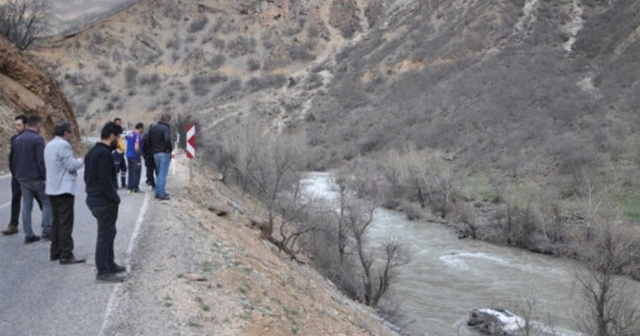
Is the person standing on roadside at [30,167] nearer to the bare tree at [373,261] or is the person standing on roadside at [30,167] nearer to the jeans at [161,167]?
the jeans at [161,167]

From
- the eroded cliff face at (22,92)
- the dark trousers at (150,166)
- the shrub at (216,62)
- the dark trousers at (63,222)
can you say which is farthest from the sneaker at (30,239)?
the shrub at (216,62)

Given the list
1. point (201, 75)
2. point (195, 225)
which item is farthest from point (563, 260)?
point (201, 75)

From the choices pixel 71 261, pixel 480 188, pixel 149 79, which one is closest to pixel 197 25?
pixel 149 79

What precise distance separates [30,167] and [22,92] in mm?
14238

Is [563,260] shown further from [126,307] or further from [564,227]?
[126,307]

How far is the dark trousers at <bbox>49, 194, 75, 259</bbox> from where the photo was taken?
8.08 m

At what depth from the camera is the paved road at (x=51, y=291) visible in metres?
6.40

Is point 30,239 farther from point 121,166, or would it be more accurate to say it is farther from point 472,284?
point 472,284

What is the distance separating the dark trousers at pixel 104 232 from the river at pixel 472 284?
41.8ft

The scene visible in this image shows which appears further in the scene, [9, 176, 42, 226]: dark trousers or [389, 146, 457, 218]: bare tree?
[389, 146, 457, 218]: bare tree

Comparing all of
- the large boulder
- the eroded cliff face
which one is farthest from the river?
the eroded cliff face

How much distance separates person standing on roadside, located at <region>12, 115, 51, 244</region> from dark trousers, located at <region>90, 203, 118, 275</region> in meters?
1.90

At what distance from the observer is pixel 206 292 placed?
805cm

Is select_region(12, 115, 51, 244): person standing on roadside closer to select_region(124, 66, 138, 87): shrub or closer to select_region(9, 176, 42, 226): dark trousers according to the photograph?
select_region(9, 176, 42, 226): dark trousers
